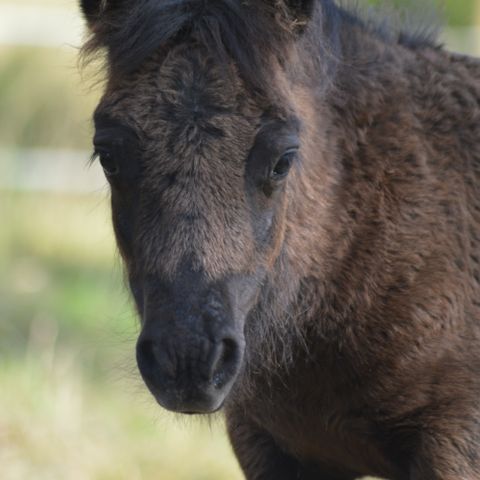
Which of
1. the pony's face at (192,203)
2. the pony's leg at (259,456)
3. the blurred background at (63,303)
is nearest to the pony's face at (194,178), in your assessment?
the pony's face at (192,203)

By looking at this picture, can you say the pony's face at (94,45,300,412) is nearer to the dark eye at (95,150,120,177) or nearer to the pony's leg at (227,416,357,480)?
the dark eye at (95,150,120,177)

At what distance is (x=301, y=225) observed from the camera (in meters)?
5.09

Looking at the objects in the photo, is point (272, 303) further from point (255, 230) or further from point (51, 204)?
point (51, 204)

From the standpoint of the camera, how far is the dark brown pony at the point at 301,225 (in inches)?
174

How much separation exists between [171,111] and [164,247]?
1.53 ft

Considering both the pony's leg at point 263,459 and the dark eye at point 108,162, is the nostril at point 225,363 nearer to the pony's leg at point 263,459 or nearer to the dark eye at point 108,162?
the dark eye at point 108,162

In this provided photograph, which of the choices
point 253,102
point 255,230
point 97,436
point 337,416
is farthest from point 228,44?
point 97,436

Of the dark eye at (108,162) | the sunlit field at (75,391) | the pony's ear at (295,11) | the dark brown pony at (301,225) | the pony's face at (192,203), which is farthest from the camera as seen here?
the sunlit field at (75,391)

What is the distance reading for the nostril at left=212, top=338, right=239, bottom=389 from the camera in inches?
168

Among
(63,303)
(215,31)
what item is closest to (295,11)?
(215,31)

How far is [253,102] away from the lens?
4.61 m

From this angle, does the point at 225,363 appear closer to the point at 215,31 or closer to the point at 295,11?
the point at 215,31

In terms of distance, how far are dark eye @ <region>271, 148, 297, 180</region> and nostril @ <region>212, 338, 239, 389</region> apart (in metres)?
0.66

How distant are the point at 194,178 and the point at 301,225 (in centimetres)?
79
